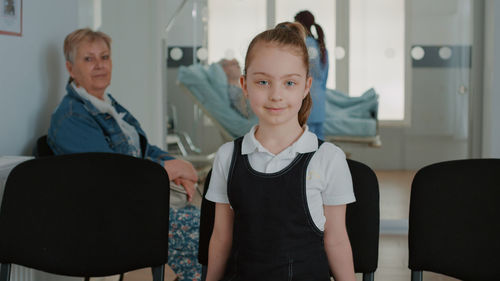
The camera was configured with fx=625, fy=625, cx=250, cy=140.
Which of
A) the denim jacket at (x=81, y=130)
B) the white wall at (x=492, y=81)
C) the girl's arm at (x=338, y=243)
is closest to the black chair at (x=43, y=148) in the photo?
the denim jacket at (x=81, y=130)

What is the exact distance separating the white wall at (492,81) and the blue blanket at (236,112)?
74 cm

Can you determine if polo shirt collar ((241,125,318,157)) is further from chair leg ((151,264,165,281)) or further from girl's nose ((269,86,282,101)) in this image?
chair leg ((151,264,165,281))

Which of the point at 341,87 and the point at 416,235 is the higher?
the point at 341,87

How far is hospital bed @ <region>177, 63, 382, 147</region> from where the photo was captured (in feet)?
13.4

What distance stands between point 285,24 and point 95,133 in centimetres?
117

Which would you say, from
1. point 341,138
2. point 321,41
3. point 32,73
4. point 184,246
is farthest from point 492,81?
point 32,73

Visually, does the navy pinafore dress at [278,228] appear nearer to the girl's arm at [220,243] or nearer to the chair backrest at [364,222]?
the girl's arm at [220,243]

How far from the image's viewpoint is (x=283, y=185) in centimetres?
150

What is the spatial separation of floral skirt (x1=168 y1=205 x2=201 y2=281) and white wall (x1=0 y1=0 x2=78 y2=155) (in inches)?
26.8

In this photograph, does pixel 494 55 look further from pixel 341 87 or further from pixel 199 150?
pixel 199 150

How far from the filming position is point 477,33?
4.17 metres

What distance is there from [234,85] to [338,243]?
2810mm

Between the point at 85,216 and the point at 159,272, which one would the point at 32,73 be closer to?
the point at 85,216

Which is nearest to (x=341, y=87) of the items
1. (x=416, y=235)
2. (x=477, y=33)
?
(x=477, y=33)
